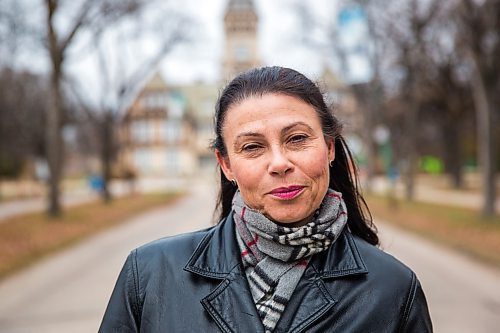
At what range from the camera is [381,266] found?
179 centimetres

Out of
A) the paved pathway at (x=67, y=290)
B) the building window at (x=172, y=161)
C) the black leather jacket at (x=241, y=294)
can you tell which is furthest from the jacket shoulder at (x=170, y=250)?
the building window at (x=172, y=161)

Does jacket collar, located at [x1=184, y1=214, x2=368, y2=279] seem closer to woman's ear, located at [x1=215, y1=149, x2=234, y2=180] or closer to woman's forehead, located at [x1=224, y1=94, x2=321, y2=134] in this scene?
woman's ear, located at [x1=215, y1=149, x2=234, y2=180]

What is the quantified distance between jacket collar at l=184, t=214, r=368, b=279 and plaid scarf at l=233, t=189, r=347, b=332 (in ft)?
0.13

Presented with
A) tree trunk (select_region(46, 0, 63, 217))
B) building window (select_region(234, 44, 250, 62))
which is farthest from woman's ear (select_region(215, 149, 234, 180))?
building window (select_region(234, 44, 250, 62))

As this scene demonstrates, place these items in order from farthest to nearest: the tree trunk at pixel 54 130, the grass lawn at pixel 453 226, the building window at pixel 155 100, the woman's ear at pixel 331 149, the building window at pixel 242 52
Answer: the building window at pixel 242 52
the building window at pixel 155 100
the tree trunk at pixel 54 130
the grass lawn at pixel 453 226
the woman's ear at pixel 331 149

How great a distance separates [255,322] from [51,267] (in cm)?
882

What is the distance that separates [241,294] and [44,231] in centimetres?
1290

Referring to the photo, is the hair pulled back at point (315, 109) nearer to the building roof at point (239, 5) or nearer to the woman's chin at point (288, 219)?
the woman's chin at point (288, 219)

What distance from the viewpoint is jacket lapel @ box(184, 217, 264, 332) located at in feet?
5.44

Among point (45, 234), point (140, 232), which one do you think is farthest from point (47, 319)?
point (140, 232)

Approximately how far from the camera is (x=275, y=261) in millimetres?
1726

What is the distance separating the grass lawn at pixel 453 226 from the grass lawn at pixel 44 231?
7597mm

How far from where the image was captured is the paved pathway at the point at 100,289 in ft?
→ 20.6

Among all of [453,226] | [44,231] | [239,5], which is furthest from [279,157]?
[239,5]
